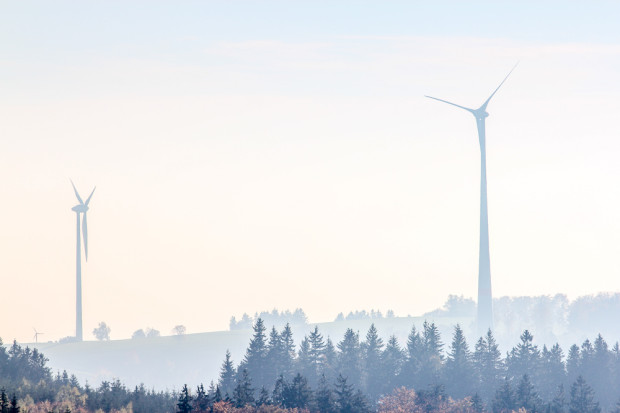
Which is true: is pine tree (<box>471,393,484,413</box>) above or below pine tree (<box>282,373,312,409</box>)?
below

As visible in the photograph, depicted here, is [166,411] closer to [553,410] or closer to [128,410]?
[128,410]

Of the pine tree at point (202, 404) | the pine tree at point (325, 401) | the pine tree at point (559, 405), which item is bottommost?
the pine tree at point (559, 405)

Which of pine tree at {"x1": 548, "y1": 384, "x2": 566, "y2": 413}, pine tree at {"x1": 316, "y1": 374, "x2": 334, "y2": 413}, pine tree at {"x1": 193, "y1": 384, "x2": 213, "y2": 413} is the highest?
pine tree at {"x1": 193, "y1": 384, "x2": 213, "y2": 413}

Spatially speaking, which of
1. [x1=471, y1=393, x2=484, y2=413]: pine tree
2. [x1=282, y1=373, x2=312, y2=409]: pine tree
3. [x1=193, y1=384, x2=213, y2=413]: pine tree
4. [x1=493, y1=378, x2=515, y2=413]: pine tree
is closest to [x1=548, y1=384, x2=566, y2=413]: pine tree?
[x1=493, y1=378, x2=515, y2=413]: pine tree

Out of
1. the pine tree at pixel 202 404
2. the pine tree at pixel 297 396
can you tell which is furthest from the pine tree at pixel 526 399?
the pine tree at pixel 202 404

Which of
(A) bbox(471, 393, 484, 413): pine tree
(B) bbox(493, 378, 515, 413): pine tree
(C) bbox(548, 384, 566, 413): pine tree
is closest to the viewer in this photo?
(C) bbox(548, 384, 566, 413): pine tree

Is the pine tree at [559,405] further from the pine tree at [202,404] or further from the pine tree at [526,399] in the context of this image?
the pine tree at [202,404]

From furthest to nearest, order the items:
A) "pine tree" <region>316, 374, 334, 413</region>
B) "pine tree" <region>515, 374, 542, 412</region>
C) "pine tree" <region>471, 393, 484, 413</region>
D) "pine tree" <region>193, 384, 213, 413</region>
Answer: "pine tree" <region>471, 393, 484, 413</region> < "pine tree" <region>515, 374, 542, 412</region> < "pine tree" <region>316, 374, 334, 413</region> < "pine tree" <region>193, 384, 213, 413</region>

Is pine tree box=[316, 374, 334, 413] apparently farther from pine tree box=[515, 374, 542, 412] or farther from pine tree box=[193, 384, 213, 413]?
pine tree box=[515, 374, 542, 412]

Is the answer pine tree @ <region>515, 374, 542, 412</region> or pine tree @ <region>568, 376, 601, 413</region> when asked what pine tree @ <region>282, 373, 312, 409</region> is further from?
pine tree @ <region>568, 376, 601, 413</region>

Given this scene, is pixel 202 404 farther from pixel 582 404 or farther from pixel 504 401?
pixel 582 404

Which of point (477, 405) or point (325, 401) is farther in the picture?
point (477, 405)

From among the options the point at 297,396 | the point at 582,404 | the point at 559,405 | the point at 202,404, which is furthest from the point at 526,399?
the point at 202,404

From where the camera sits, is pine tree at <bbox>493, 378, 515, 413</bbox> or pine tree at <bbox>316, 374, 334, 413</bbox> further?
pine tree at <bbox>493, 378, 515, 413</bbox>
